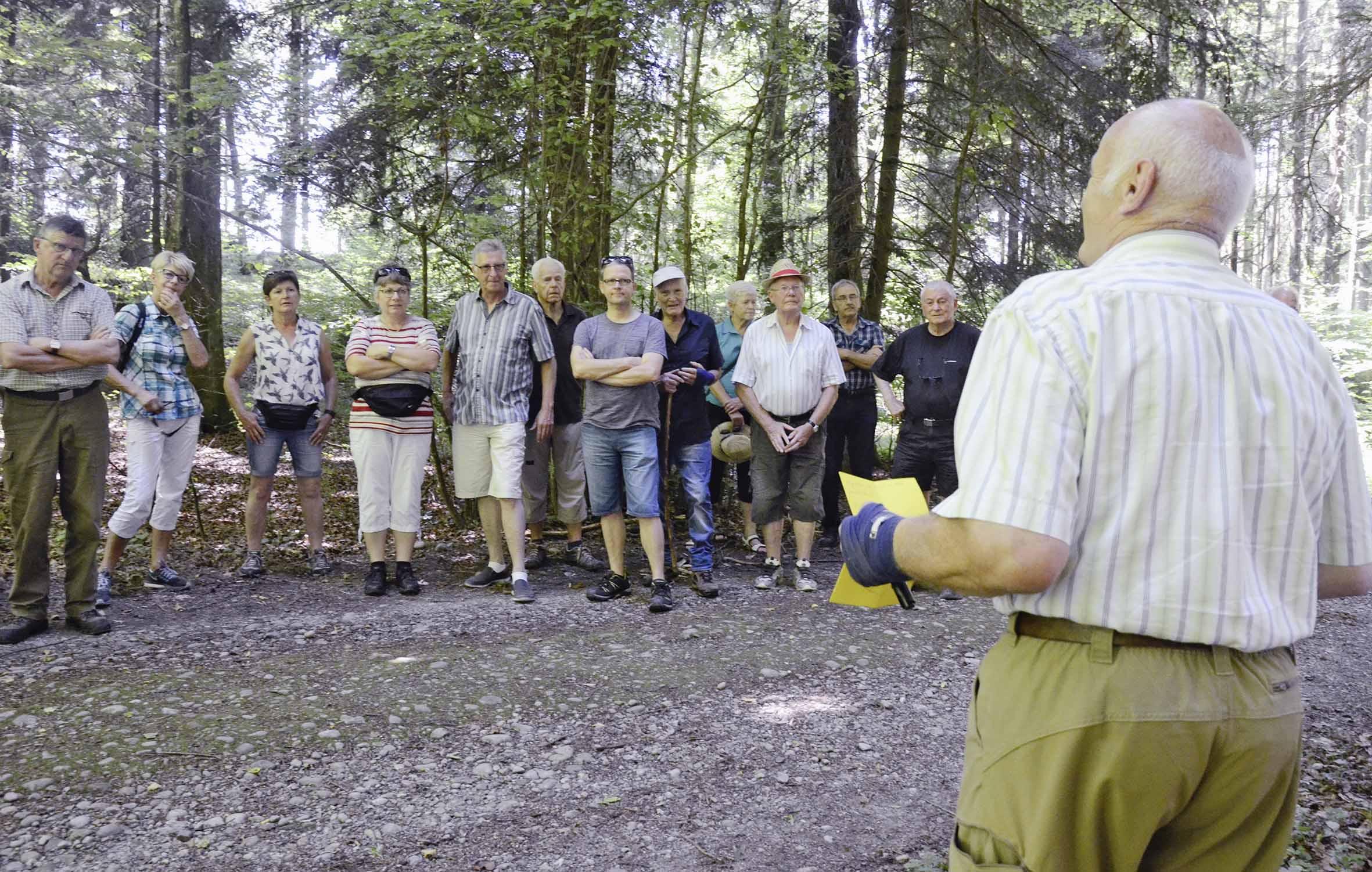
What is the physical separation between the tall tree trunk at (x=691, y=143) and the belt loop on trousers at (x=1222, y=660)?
21.9 ft

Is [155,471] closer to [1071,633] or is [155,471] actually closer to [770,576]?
[770,576]

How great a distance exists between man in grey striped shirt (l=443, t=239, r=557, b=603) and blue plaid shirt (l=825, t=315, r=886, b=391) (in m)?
2.50

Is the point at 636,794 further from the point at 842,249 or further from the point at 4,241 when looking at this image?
the point at 4,241

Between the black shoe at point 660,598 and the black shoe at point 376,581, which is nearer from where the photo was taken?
the black shoe at point 660,598

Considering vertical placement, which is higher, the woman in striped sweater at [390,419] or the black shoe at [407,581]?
the woman in striped sweater at [390,419]

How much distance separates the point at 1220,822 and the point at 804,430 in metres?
4.94

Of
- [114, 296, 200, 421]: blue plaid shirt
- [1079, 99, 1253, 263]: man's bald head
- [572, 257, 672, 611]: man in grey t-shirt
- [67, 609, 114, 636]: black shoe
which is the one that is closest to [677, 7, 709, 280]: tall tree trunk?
[572, 257, 672, 611]: man in grey t-shirt

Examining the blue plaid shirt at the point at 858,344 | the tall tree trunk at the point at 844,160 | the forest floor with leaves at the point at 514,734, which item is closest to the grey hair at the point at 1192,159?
the forest floor with leaves at the point at 514,734

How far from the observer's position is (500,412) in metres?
6.07

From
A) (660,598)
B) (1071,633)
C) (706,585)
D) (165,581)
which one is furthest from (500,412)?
(1071,633)

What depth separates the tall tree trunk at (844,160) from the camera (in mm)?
9945

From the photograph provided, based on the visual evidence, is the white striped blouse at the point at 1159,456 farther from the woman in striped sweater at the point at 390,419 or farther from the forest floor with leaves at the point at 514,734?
the woman in striped sweater at the point at 390,419

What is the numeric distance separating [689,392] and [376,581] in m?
2.44

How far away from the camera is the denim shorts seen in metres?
6.27
